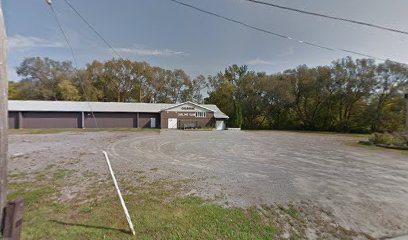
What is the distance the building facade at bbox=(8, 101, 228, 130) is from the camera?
31531mm

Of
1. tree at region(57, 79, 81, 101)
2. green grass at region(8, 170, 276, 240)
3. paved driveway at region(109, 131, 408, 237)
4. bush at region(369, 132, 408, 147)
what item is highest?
tree at region(57, 79, 81, 101)

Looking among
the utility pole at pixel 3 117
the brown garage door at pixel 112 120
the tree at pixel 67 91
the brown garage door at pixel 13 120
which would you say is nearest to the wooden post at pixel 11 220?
the utility pole at pixel 3 117

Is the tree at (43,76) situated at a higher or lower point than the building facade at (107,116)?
higher

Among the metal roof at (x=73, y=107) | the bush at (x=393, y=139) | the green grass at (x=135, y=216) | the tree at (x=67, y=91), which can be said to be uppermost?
the tree at (x=67, y=91)

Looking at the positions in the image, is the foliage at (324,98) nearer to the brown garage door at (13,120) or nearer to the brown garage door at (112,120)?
the brown garage door at (112,120)

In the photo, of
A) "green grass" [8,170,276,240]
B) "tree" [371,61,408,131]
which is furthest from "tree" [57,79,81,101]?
"tree" [371,61,408,131]

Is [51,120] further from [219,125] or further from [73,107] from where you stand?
[219,125]

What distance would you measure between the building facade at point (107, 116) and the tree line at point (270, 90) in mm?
4035

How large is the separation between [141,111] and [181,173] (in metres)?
30.9

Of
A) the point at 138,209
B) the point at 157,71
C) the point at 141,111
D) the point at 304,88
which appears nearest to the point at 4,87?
the point at 138,209

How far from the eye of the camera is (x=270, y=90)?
1700 inches

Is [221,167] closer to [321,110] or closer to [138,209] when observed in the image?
[138,209]

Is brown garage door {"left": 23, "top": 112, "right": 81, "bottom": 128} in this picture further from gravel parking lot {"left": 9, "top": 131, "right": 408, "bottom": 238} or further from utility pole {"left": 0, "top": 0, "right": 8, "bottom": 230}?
utility pole {"left": 0, "top": 0, "right": 8, "bottom": 230}

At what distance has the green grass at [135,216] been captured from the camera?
3.56 metres
